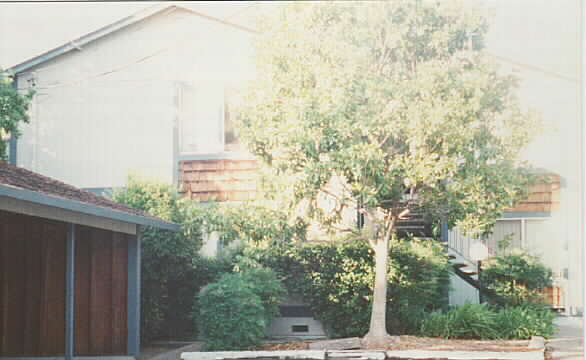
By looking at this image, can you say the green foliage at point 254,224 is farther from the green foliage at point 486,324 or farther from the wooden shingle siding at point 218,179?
the green foliage at point 486,324

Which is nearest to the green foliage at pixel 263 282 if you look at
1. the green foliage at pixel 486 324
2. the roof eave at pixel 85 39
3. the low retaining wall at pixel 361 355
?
the low retaining wall at pixel 361 355

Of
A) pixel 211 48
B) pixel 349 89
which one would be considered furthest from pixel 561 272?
pixel 211 48

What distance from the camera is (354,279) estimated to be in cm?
823

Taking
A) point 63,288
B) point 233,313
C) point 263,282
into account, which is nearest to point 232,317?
point 233,313

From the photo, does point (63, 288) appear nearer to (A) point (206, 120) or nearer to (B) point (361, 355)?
(A) point (206, 120)

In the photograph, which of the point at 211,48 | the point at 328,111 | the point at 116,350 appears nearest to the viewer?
the point at 328,111

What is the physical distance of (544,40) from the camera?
762 cm

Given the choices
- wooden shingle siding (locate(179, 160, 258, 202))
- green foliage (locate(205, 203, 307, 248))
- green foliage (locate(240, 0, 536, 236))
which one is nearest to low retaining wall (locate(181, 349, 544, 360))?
green foliage (locate(205, 203, 307, 248))

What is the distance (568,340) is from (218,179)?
12.7ft

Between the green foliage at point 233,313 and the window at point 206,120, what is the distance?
4.60 ft

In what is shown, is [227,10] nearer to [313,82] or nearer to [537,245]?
[313,82]

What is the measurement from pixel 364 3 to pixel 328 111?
1.17 m

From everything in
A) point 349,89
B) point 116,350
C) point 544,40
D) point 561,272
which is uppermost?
point 544,40

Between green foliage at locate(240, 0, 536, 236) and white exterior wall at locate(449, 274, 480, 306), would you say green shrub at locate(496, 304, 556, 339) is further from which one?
green foliage at locate(240, 0, 536, 236)
